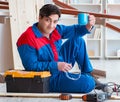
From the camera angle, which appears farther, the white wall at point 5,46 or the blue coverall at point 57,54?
the white wall at point 5,46

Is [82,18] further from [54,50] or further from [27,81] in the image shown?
[27,81]

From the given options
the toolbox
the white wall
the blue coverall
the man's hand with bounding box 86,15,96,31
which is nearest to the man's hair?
the blue coverall

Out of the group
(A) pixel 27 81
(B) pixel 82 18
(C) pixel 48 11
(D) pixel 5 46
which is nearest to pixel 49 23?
(C) pixel 48 11

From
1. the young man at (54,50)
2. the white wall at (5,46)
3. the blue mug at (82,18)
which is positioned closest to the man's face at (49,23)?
the young man at (54,50)

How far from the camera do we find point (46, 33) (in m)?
2.22

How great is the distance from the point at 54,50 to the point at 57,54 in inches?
1.9

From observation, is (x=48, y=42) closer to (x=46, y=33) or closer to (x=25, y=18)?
(x=46, y=33)

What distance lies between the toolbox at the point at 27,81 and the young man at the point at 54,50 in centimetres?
9

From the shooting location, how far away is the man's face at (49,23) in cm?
211

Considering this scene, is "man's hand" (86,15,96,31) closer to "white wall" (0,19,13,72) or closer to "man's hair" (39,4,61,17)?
"man's hair" (39,4,61,17)

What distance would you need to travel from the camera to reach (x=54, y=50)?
227 centimetres

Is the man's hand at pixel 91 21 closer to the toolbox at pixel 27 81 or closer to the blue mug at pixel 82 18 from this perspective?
the blue mug at pixel 82 18

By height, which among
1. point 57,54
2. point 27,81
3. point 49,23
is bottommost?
point 27,81

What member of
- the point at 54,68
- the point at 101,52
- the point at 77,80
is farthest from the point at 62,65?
the point at 101,52
